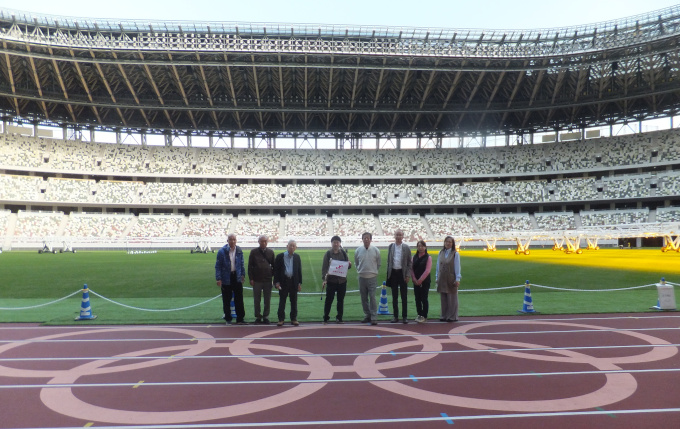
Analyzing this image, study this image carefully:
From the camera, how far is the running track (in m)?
4.62

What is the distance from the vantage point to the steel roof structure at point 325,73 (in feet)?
129

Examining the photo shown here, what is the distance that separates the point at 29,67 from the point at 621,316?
52.9 meters

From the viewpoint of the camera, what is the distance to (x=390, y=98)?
51.4 metres

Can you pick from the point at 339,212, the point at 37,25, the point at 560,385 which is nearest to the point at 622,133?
the point at 339,212

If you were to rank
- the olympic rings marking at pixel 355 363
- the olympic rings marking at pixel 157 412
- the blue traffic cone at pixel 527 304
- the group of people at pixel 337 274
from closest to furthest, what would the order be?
the olympic rings marking at pixel 157 412 → the olympic rings marking at pixel 355 363 → the group of people at pixel 337 274 → the blue traffic cone at pixel 527 304

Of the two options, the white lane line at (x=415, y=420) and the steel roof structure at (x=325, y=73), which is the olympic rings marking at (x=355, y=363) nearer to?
the white lane line at (x=415, y=420)

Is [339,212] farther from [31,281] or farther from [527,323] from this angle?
[527,323]

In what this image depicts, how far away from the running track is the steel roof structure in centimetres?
3503

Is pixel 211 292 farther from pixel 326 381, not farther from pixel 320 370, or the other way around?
pixel 326 381

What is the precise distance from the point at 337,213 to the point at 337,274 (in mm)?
50850

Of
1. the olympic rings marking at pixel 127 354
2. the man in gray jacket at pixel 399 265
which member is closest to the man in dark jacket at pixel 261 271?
the olympic rings marking at pixel 127 354

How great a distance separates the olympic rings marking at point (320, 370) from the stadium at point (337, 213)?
5 centimetres

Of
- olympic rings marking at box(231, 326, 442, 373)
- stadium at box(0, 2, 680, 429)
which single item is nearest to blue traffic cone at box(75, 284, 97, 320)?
stadium at box(0, 2, 680, 429)

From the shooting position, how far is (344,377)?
5926 millimetres
